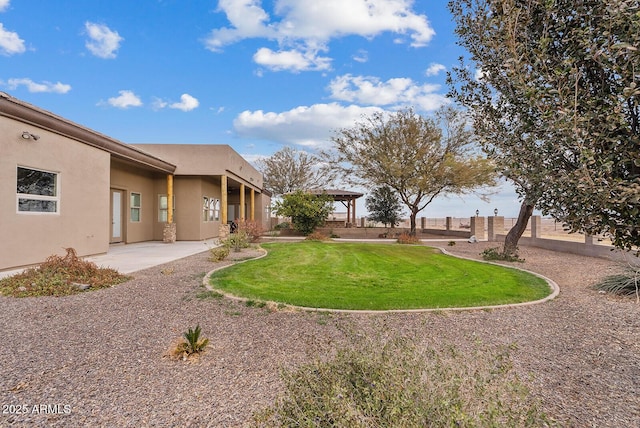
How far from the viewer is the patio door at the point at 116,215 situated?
44.5 feet

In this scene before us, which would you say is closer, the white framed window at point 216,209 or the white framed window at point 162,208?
the white framed window at point 162,208

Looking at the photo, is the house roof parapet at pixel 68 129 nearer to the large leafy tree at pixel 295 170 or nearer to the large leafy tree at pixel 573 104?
the large leafy tree at pixel 573 104

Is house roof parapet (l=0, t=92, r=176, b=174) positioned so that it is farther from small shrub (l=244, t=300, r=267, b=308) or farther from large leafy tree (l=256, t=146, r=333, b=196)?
large leafy tree (l=256, t=146, r=333, b=196)

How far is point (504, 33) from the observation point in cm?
239

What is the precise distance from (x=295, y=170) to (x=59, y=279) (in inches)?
1177

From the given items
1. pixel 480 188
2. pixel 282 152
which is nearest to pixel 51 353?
pixel 480 188

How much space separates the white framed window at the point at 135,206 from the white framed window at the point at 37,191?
18.9 feet

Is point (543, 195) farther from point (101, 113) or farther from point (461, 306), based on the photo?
point (101, 113)

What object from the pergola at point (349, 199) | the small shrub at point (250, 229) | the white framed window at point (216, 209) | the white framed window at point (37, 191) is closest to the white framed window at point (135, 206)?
the white framed window at point (216, 209)

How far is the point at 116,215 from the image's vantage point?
1384 cm

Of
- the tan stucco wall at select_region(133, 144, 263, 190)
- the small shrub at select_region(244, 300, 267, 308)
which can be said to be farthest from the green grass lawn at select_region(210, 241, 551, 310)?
the tan stucco wall at select_region(133, 144, 263, 190)

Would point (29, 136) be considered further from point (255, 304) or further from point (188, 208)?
point (188, 208)

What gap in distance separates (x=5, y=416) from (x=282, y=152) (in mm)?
34228

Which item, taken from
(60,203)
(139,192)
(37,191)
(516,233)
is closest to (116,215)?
(139,192)
